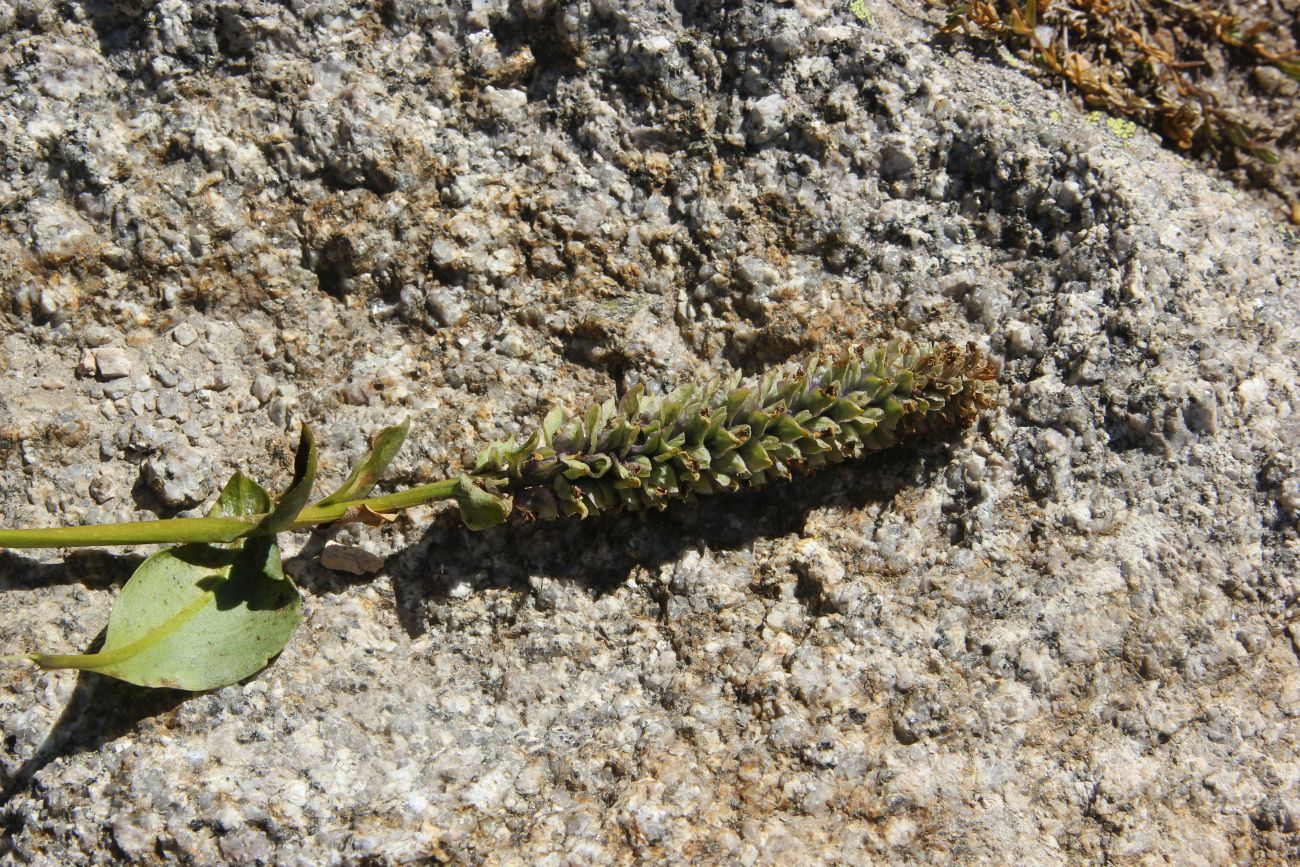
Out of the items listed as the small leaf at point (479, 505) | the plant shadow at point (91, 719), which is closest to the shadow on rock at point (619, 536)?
the small leaf at point (479, 505)

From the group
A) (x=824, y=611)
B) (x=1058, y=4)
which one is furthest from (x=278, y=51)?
(x=1058, y=4)

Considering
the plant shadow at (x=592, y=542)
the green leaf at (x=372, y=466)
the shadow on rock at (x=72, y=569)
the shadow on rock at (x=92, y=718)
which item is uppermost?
the green leaf at (x=372, y=466)

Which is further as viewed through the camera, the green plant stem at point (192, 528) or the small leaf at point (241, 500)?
the small leaf at point (241, 500)

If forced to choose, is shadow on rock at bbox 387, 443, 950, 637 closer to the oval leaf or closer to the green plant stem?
the green plant stem

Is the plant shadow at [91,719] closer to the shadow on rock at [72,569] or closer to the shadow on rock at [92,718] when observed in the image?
the shadow on rock at [92,718]

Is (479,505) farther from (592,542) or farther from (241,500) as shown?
(241,500)

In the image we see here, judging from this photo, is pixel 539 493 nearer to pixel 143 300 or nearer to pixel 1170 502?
pixel 143 300
